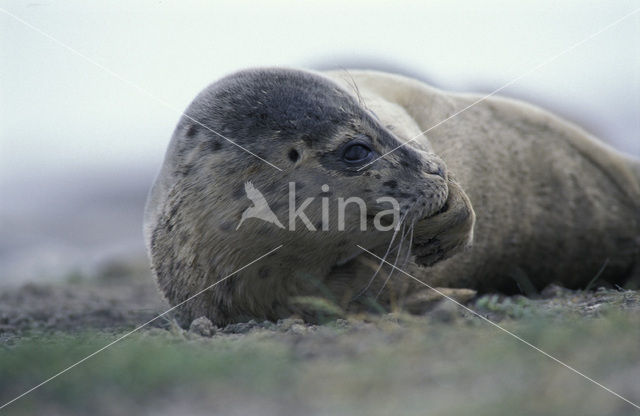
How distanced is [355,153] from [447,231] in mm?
550

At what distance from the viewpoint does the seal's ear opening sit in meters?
3.75

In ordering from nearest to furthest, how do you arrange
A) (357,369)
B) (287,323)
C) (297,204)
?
1. (357,369)
2. (287,323)
3. (297,204)

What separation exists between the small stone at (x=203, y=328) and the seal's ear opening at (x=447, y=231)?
3.32ft

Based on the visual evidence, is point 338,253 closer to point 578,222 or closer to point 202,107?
point 202,107

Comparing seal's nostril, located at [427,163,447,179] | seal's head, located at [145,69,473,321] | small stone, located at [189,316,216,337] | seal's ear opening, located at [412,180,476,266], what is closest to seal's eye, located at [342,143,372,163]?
seal's head, located at [145,69,473,321]

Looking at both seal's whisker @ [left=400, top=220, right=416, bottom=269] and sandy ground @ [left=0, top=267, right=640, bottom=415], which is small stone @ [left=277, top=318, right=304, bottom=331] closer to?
sandy ground @ [left=0, top=267, right=640, bottom=415]

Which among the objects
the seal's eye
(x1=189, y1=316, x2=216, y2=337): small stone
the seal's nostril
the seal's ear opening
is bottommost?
(x1=189, y1=316, x2=216, y2=337): small stone

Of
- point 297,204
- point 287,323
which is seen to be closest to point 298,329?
point 287,323

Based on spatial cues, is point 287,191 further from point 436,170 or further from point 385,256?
point 436,170

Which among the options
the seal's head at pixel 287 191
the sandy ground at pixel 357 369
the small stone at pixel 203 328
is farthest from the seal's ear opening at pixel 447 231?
the small stone at pixel 203 328

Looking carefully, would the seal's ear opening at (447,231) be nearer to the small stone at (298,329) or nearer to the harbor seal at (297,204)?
the harbor seal at (297,204)

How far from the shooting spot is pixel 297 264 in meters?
3.97

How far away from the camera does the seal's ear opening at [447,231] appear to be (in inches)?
148

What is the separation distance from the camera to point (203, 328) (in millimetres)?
3639
